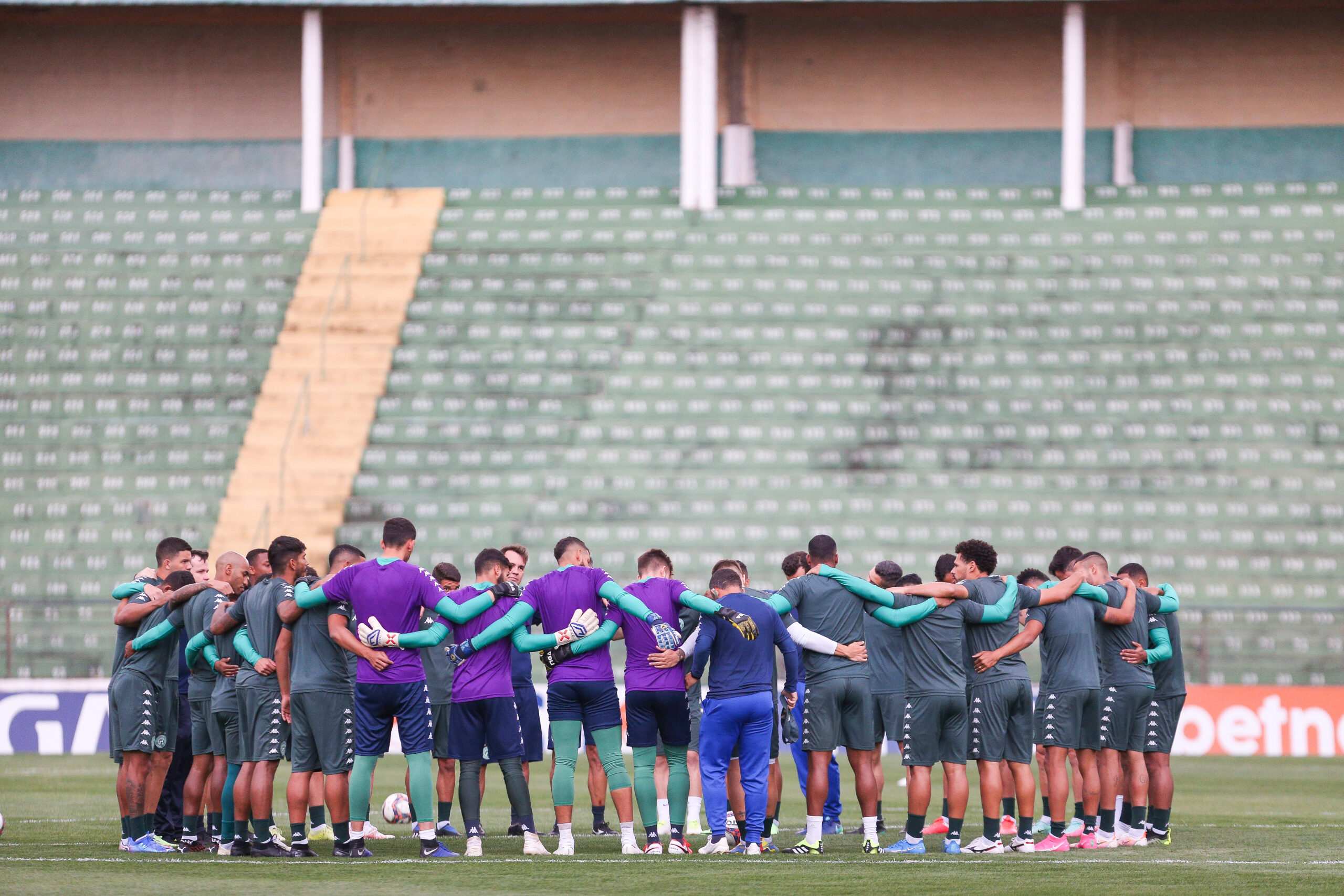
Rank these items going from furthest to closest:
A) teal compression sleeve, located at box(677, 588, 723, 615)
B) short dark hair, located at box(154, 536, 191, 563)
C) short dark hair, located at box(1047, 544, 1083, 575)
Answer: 1. short dark hair, located at box(1047, 544, 1083, 575)
2. short dark hair, located at box(154, 536, 191, 563)
3. teal compression sleeve, located at box(677, 588, 723, 615)

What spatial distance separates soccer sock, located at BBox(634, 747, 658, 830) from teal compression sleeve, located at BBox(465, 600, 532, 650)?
3.59 feet

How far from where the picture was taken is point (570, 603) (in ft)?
40.9

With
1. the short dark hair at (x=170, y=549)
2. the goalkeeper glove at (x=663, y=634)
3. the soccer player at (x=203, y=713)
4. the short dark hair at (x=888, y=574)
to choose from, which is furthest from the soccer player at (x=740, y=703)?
the short dark hair at (x=170, y=549)

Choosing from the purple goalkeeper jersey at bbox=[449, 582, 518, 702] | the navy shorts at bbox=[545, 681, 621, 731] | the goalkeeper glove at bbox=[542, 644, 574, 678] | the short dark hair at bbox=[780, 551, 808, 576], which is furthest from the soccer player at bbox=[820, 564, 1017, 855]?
the purple goalkeeper jersey at bbox=[449, 582, 518, 702]

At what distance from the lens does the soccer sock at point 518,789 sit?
12.3 metres

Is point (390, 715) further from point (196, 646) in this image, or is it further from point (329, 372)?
point (329, 372)

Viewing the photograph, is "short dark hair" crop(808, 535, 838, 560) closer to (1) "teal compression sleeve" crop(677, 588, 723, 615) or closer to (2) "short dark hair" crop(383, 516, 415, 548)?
(1) "teal compression sleeve" crop(677, 588, 723, 615)

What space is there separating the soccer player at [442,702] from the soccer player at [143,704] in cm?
208

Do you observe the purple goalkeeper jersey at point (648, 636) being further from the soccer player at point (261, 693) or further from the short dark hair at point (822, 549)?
the soccer player at point (261, 693)

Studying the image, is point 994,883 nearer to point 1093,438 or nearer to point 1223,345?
point 1093,438

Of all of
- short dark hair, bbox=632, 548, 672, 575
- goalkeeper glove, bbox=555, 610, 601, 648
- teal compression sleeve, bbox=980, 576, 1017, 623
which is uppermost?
short dark hair, bbox=632, 548, 672, 575

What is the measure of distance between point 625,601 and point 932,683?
2.33 m

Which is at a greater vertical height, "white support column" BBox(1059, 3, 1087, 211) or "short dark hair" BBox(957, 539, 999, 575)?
"white support column" BBox(1059, 3, 1087, 211)

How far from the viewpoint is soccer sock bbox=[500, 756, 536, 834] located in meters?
12.3
